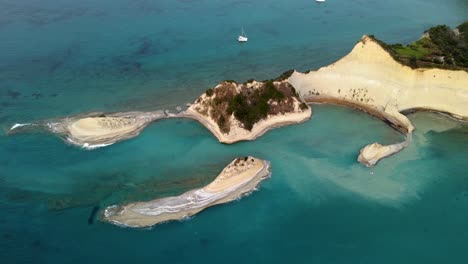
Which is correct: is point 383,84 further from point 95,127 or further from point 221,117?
point 95,127

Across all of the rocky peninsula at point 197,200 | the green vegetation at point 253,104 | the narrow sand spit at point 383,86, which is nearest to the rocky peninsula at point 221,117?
the green vegetation at point 253,104

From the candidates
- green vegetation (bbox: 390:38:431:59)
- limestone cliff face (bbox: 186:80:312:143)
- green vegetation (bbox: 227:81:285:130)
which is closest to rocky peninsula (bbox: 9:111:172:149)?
limestone cliff face (bbox: 186:80:312:143)

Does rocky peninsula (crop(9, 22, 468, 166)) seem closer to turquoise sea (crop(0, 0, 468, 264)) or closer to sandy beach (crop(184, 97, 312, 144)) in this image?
sandy beach (crop(184, 97, 312, 144))

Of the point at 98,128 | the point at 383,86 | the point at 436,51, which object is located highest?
the point at 436,51

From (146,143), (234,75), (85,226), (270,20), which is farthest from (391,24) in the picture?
(85,226)

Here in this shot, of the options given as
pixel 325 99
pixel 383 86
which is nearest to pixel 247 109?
pixel 325 99
